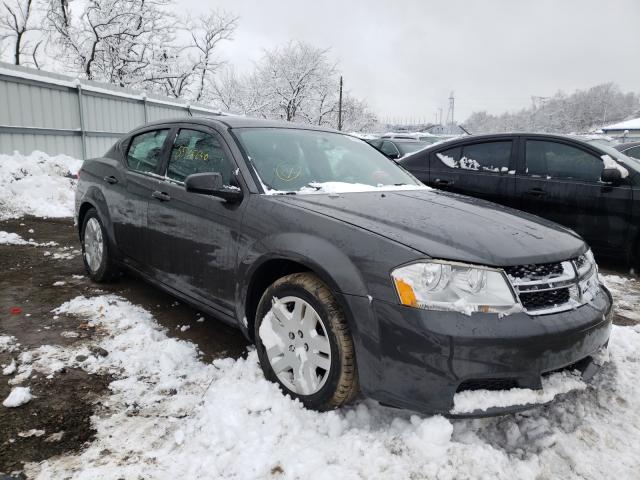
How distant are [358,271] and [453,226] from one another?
22.5 inches

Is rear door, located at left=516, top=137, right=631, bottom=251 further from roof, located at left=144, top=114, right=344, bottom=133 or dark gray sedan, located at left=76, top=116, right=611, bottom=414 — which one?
roof, located at left=144, top=114, right=344, bottom=133

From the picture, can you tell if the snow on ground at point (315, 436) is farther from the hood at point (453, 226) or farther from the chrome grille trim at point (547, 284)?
the hood at point (453, 226)

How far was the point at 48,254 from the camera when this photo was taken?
555 cm

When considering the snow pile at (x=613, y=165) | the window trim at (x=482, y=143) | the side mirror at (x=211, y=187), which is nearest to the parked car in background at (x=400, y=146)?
the window trim at (x=482, y=143)

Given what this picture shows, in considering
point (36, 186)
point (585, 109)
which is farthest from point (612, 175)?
point (585, 109)

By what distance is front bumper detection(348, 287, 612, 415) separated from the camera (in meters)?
1.94

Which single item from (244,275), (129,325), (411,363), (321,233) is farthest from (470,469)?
(129,325)

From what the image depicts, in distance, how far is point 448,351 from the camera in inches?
75.9

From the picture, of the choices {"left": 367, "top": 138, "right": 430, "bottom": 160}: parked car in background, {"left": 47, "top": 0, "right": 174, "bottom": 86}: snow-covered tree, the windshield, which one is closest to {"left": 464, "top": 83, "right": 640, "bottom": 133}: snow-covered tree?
{"left": 47, "top": 0, "right": 174, "bottom": 86}: snow-covered tree

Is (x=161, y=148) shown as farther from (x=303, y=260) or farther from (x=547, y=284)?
(x=547, y=284)

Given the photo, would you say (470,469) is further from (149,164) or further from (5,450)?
(149,164)

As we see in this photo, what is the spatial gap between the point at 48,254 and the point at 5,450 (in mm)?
3957

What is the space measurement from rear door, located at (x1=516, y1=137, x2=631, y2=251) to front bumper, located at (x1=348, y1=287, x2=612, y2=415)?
3563 millimetres

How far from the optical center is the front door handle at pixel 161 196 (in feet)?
11.1
